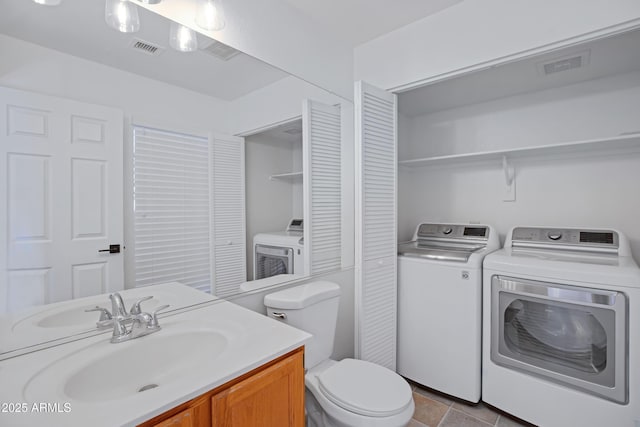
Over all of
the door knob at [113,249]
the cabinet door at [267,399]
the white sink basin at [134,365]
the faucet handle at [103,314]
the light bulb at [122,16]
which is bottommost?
the cabinet door at [267,399]

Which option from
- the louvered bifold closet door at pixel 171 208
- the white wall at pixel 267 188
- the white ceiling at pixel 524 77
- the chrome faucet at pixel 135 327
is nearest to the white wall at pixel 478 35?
the white ceiling at pixel 524 77

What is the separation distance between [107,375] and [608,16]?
2.51 metres

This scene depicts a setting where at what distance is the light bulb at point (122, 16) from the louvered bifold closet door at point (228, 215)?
493 mm

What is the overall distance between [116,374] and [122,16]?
1.25 meters

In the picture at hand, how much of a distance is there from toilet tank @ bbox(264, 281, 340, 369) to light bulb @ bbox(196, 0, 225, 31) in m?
1.30

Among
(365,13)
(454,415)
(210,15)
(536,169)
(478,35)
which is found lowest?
(454,415)

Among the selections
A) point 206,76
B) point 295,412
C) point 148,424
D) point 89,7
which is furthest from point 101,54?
point 295,412

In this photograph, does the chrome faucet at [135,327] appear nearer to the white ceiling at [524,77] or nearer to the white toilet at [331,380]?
the white toilet at [331,380]

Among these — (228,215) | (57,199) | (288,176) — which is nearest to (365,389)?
(228,215)

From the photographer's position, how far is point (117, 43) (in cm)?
108

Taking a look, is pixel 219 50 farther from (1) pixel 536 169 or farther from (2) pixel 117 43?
(1) pixel 536 169

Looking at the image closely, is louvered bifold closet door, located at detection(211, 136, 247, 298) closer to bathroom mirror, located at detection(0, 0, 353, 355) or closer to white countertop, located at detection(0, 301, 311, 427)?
bathroom mirror, located at detection(0, 0, 353, 355)

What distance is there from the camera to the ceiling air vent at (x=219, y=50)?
136 cm

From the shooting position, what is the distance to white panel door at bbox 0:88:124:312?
0.90 m
